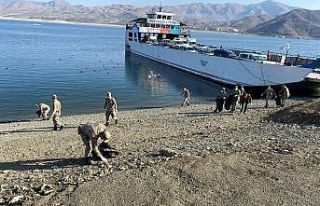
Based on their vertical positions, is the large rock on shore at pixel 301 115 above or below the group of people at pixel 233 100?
above

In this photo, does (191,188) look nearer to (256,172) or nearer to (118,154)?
(256,172)

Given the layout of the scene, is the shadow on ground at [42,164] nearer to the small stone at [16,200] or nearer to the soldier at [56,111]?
the small stone at [16,200]

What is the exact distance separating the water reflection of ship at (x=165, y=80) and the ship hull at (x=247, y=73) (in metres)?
1.05

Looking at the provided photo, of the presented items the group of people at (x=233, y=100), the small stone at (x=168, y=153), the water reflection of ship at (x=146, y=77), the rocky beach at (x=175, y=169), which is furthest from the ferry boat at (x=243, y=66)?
the small stone at (x=168, y=153)

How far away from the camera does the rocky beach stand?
959cm

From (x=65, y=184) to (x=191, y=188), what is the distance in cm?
297

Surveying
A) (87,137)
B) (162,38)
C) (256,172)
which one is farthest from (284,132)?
(162,38)

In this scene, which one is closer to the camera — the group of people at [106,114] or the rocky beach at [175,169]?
the rocky beach at [175,169]

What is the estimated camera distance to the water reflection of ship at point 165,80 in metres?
43.2

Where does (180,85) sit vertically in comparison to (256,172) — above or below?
below

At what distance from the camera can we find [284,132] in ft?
53.1

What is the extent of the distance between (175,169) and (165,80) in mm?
39736

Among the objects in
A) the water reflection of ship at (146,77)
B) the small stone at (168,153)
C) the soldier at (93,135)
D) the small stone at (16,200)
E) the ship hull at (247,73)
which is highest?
the soldier at (93,135)

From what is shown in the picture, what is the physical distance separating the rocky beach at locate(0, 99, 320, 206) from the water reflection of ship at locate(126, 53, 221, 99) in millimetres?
23956
